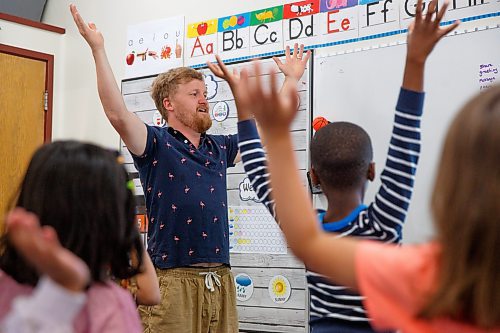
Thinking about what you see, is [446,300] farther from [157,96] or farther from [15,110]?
[15,110]

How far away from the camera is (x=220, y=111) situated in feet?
11.1

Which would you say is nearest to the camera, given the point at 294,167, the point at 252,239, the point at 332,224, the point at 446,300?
the point at 446,300

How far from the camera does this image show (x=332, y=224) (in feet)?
4.56

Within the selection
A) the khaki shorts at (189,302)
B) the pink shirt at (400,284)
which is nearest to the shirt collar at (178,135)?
the khaki shorts at (189,302)

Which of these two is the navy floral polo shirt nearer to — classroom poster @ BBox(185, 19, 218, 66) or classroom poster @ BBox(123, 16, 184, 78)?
classroom poster @ BBox(185, 19, 218, 66)

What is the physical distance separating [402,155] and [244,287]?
2.11 m

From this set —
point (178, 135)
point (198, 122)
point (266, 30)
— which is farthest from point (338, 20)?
point (178, 135)

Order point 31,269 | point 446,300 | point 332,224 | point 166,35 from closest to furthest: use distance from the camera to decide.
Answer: point 446,300
point 31,269
point 332,224
point 166,35

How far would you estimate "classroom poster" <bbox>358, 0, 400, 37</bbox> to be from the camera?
9.30 ft

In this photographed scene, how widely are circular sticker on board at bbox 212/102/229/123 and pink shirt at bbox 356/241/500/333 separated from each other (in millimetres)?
2502

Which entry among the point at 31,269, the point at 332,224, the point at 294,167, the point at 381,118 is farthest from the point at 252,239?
the point at 294,167

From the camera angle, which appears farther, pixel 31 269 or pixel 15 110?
pixel 15 110

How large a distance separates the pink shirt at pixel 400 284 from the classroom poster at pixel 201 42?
2.66 m

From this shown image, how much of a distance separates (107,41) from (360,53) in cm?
168
